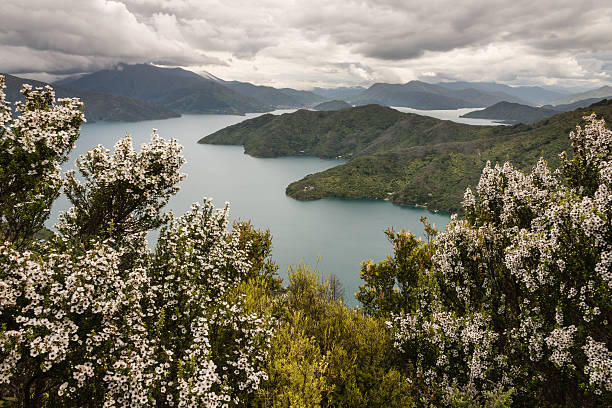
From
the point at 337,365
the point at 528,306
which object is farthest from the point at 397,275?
the point at 337,365

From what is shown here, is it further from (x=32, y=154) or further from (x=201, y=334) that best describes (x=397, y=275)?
(x=32, y=154)

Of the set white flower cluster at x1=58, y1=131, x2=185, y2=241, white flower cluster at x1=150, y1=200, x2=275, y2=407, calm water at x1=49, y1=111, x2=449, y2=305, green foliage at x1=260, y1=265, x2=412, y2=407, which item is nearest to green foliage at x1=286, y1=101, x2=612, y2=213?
calm water at x1=49, y1=111, x2=449, y2=305

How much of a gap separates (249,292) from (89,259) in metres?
8.65

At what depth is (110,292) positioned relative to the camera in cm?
769

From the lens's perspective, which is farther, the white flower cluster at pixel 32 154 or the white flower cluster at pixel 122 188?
the white flower cluster at pixel 122 188

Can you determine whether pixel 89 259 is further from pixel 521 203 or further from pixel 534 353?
pixel 521 203

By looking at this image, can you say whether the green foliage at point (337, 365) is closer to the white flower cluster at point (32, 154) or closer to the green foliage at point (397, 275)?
the green foliage at point (397, 275)

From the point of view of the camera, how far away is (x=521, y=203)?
13961mm

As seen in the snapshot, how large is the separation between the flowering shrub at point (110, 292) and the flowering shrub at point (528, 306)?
21.9 feet

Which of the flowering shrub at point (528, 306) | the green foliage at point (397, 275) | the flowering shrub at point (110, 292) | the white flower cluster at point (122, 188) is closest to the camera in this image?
the flowering shrub at point (110, 292)

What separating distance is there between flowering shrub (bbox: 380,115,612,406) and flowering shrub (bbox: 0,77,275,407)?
6.66m

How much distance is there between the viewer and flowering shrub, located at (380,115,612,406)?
924 centimetres

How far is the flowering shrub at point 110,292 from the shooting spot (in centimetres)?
696

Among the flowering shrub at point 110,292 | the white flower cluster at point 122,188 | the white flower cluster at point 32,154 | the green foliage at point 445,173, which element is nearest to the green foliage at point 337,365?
the flowering shrub at point 110,292
